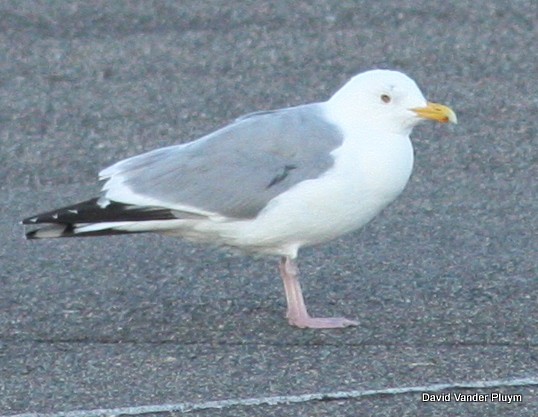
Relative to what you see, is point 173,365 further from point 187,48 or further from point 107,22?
point 107,22

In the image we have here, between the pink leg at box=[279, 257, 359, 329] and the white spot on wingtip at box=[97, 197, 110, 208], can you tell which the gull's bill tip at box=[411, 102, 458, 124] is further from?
the white spot on wingtip at box=[97, 197, 110, 208]

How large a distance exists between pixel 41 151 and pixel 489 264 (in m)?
3.44

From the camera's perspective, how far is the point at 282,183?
622 cm

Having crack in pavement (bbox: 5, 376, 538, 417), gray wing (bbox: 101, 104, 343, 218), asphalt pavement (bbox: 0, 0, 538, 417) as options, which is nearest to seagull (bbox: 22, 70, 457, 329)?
gray wing (bbox: 101, 104, 343, 218)

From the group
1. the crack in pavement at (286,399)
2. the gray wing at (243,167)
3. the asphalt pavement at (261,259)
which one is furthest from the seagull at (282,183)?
the crack in pavement at (286,399)

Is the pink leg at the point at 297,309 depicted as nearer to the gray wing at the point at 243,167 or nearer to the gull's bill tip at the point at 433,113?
the gray wing at the point at 243,167

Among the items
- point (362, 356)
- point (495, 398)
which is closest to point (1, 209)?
point (362, 356)

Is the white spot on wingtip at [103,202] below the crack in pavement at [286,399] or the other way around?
the other way around

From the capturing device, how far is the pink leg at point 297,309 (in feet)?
20.7

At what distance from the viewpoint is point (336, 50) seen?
1143 centimetres

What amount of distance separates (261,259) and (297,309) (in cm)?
99

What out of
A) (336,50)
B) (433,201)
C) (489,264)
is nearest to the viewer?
(489,264)

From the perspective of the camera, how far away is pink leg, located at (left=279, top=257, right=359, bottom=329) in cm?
632

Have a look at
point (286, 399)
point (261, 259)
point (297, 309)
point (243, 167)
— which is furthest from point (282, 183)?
A: point (261, 259)
